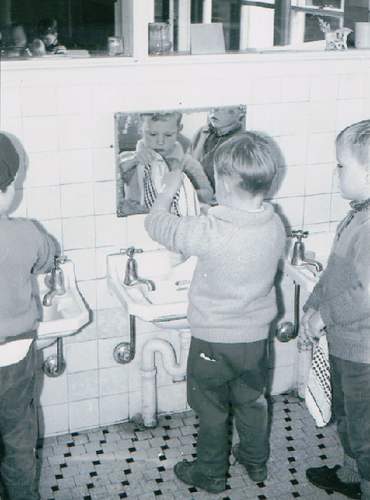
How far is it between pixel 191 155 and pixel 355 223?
2.54 ft

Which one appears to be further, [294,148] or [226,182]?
[294,148]

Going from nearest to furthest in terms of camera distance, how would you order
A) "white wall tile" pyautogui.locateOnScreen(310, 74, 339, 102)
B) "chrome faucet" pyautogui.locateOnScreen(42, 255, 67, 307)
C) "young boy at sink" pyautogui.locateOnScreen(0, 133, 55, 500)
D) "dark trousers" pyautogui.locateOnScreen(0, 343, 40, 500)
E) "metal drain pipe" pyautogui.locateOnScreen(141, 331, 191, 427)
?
"young boy at sink" pyautogui.locateOnScreen(0, 133, 55, 500) → "dark trousers" pyautogui.locateOnScreen(0, 343, 40, 500) → "chrome faucet" pyautogui.locateOnScreen(42, 255, 67, 307) → "white wall tile" pyautogui.locateOnScreen(310, 74, 339, 102) → "metal drain pipe" pyautogui.locateOnScreen(141, 331, 191, 427)

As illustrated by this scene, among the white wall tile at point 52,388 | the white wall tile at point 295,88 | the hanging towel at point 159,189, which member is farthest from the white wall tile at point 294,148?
the white wall tile at point 52,388

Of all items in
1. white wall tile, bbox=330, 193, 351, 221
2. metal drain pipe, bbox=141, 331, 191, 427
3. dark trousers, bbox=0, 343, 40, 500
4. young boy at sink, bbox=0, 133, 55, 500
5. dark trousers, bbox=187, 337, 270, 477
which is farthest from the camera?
white wall tile, bbox=330, 193, 351, 221

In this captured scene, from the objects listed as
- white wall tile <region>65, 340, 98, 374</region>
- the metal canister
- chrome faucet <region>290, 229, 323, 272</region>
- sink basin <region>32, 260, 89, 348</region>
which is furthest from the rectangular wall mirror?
white wall tile <region>65, 340, 98, 374</region>

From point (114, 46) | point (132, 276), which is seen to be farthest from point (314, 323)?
point (114, 46)

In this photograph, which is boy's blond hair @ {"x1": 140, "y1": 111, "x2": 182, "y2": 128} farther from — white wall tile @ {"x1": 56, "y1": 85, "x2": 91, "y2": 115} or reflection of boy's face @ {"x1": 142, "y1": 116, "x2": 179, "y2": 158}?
white wall tile @ {"x1": 56, "y1": 85, "x2": 91, "y2": 115}

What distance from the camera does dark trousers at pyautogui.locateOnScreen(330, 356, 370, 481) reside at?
6.64 ft

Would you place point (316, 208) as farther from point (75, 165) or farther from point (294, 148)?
point (75, 165)

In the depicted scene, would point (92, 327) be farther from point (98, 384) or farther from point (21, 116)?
point (21, 116)

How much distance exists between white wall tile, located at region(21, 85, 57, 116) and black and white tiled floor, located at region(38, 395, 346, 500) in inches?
52.3

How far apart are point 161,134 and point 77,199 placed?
39 cm

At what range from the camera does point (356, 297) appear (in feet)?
6.46

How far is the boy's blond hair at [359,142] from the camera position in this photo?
195 cm
